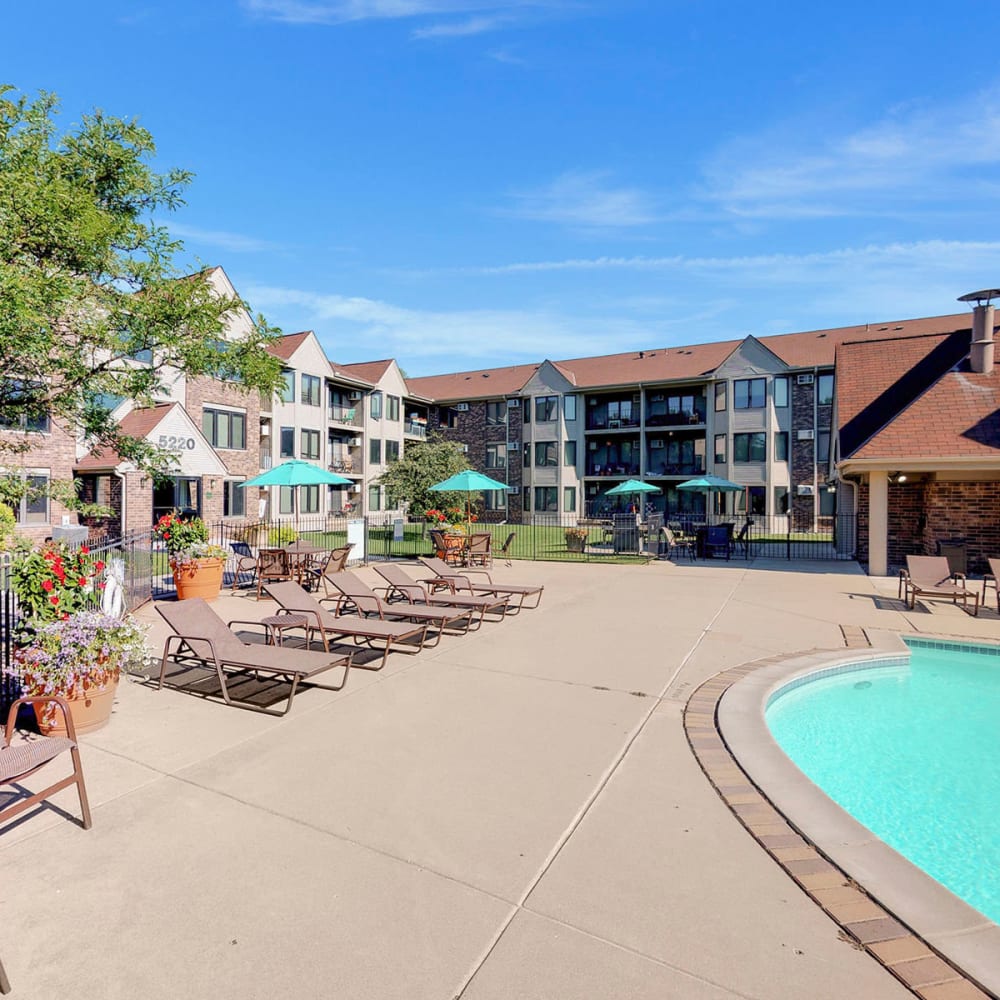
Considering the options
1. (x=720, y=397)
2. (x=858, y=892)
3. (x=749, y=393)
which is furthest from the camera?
(x=720, y=397)

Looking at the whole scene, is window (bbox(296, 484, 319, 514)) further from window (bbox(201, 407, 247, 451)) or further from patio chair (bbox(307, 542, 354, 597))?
patio chair (bbox(307, 542, 354, 597))

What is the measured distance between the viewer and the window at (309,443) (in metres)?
35.3

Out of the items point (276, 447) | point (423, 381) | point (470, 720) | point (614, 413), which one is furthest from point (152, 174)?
point (423, 381)

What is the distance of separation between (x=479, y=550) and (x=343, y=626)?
33.1 ft

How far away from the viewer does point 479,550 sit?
17453 millimetres

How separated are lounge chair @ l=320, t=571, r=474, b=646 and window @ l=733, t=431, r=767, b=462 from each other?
98.2 ft

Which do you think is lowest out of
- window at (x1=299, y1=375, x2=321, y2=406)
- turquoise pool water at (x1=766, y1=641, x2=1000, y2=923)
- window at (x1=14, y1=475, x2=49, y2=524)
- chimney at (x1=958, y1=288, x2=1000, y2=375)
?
turquoise pool water at (x1=766, y1=641, x2=1000, y2=923)

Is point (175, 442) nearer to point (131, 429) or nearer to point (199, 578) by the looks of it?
point (131, 429)

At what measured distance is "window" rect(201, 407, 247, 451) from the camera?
2773 cm

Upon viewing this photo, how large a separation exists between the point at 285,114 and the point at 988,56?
537 inches

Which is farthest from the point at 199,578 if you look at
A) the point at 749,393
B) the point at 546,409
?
the point at 546,409

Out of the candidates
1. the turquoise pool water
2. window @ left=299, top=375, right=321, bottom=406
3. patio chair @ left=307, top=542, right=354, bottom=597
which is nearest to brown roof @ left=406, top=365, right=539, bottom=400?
window @ left=299, top=375, right=321, bottom=406

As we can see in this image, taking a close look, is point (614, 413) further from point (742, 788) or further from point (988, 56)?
point (742, 788)

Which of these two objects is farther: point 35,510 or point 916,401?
point 35,510
